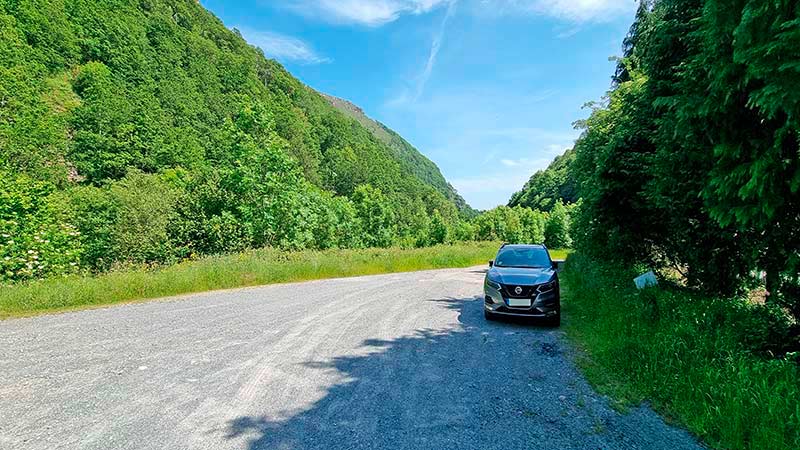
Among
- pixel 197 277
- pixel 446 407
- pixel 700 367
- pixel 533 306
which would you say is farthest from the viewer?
pixel 197 277

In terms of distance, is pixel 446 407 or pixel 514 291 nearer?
pixel 446 407

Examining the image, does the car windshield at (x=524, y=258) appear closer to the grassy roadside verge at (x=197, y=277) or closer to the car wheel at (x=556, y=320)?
the car wheel at (x=556, y=320)

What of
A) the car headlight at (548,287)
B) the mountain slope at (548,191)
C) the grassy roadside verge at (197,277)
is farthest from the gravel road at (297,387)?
the mountain slope at (548,191)

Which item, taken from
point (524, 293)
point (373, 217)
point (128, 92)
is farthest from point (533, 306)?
point (128, 92)

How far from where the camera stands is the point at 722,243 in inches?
257

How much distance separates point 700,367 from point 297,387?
4.79 metres

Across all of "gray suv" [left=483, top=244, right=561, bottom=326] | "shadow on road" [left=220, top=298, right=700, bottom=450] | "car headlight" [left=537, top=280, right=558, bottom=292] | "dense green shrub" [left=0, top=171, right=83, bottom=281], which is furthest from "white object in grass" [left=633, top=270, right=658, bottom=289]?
"dense green shrub" [left=0, top=171, right=83, bottom=281]

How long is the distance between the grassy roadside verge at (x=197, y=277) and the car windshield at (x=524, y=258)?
9.21m

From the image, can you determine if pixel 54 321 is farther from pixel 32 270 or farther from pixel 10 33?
pixel 10 33

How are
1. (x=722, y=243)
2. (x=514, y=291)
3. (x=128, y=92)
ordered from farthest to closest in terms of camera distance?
(x=128, y=92)
(x=514, y=291)
(x=722, y=243)

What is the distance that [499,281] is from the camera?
24.3ft

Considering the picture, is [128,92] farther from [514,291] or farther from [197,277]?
[514,291]

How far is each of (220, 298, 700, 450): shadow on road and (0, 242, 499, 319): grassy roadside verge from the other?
7780 mm

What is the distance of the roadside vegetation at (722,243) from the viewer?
3.04 metres
